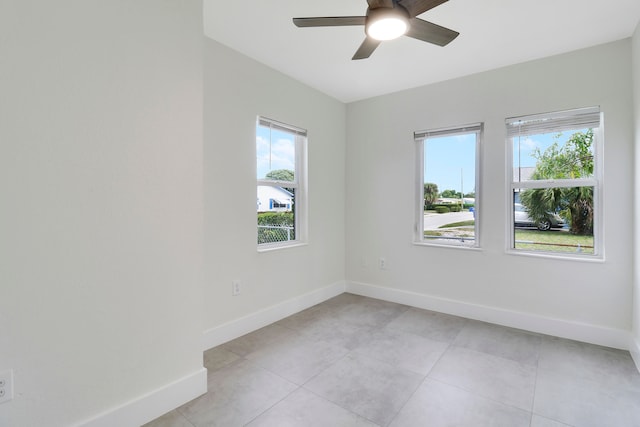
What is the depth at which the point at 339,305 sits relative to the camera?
3559 mm

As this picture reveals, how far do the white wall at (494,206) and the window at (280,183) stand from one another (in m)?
0.84

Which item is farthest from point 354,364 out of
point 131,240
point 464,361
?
point 131,240

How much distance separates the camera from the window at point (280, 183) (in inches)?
119

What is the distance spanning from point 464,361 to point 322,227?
79.4 inches

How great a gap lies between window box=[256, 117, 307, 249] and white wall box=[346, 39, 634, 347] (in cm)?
84

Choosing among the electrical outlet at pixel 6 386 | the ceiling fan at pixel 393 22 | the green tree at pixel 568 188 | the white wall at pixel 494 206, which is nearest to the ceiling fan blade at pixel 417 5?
the ceiling fan at pixel 393 22

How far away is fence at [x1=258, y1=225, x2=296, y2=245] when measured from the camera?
10.1 ft

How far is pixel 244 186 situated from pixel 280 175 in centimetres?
58

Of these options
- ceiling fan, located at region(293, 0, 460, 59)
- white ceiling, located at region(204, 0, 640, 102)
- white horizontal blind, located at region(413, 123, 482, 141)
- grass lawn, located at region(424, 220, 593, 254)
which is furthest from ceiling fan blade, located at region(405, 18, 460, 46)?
grass lawn, located at region(424, 220, 593, 254)

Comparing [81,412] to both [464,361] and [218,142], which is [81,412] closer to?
[218,142]

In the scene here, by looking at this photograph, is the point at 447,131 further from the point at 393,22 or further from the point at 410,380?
the point at 410,380

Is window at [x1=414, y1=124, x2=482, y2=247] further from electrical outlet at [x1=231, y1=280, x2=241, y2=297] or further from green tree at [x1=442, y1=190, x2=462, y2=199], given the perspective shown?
electrical outlet at [x1=231, y1=280, x2=241, y2=297]

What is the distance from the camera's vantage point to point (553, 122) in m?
2.79

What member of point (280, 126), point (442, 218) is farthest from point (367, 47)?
point (442, 218)
